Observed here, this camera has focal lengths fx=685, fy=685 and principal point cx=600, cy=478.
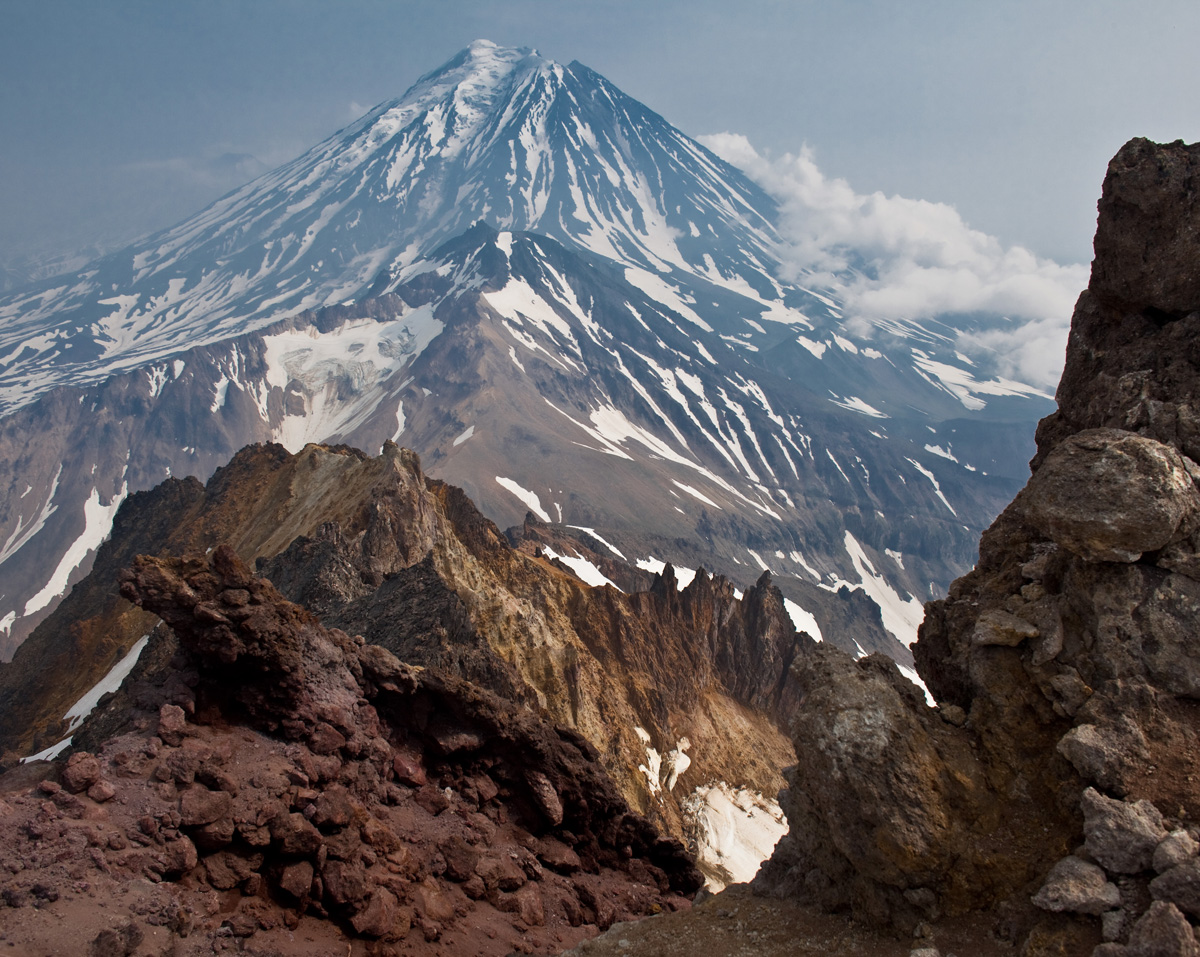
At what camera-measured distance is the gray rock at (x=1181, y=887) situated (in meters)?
5.74

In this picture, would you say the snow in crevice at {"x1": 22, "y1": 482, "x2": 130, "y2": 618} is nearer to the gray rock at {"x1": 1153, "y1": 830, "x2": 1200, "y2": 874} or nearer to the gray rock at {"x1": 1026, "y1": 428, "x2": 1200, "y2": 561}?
the gray rock at {"x1": 1026, "y1": 428, "x2": 1200, "y2": 561}

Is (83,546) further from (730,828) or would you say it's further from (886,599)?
(886,599)

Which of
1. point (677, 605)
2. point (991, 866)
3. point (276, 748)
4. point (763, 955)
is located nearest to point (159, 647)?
point (276, 748)

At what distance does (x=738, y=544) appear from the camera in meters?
144

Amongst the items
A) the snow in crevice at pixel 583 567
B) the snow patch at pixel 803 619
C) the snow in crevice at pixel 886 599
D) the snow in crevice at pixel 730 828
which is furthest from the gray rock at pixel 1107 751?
the snow in crevice at pixel 886 599

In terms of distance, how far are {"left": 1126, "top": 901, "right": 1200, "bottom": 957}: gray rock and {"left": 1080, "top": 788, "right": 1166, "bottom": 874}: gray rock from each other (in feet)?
→ 1.69

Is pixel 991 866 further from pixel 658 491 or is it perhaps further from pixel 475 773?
pixel 658 491

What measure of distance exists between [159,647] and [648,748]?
18684 mm

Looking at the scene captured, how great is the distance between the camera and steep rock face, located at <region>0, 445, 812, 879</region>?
20.1 meters

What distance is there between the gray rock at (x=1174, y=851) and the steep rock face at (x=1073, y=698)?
2 cm

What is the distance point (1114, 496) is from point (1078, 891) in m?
3.84

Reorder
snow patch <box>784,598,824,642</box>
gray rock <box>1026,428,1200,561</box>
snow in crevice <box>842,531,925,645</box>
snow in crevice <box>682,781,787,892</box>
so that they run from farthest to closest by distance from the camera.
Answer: snow in crevice <box>842,531,925,645</box> → snow patch <box>784,598,824,642</box> → snow in crevice <box>682,781,787,892</box> → gray rock <box>1026,428,1200,561</box>

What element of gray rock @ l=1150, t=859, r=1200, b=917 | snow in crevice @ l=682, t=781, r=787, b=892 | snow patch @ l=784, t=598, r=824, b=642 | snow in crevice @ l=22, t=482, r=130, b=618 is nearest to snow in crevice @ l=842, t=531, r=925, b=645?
snow patch @ l=784, t=598, r=824, b=642

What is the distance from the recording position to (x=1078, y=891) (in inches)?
248
